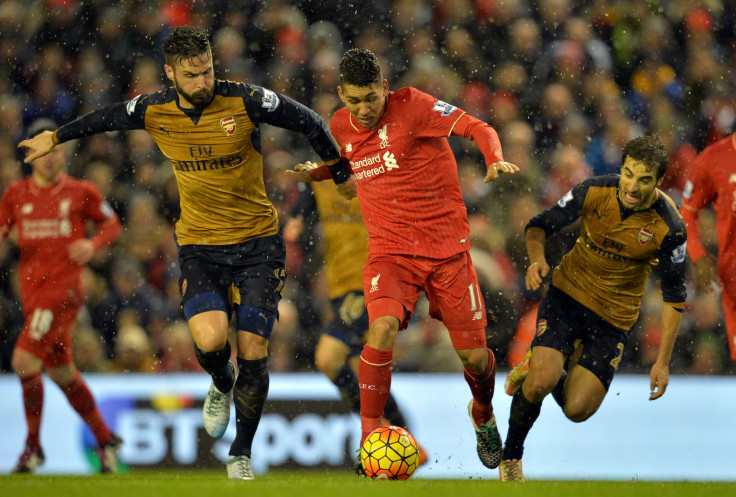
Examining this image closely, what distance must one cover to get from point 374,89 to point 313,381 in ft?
10.2

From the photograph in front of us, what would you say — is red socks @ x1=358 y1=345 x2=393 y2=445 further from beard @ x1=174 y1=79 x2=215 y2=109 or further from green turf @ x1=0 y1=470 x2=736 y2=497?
beard @ x1=174 y1=79 x2=215 y2=109

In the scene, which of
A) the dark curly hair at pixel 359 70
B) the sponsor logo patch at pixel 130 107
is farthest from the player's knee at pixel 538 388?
the sponsor logo patch at pixel 130 107

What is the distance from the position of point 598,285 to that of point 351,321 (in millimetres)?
1714

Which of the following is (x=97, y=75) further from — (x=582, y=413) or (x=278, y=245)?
(x=582, y=413)

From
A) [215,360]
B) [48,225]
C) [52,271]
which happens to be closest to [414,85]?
[48,225]

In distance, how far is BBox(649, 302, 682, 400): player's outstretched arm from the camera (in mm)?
5867

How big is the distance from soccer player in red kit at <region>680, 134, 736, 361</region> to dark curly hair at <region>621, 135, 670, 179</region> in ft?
4.42

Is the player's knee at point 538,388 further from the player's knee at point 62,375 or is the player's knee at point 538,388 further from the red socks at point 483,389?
the player's knee at point 62,375

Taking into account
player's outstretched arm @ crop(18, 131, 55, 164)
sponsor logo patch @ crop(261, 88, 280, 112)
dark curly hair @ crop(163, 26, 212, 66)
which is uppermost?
dark curly hair @ crop(163, 26, 212, 66)

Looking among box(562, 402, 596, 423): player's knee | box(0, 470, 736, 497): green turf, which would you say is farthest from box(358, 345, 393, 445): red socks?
box(562, 402, 596, 423): player's knee

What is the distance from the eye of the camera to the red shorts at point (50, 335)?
7.65 meters

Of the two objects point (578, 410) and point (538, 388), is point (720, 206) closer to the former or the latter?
point (578, 410)

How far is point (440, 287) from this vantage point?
5680 mm

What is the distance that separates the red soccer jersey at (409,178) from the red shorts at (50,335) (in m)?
3.10
